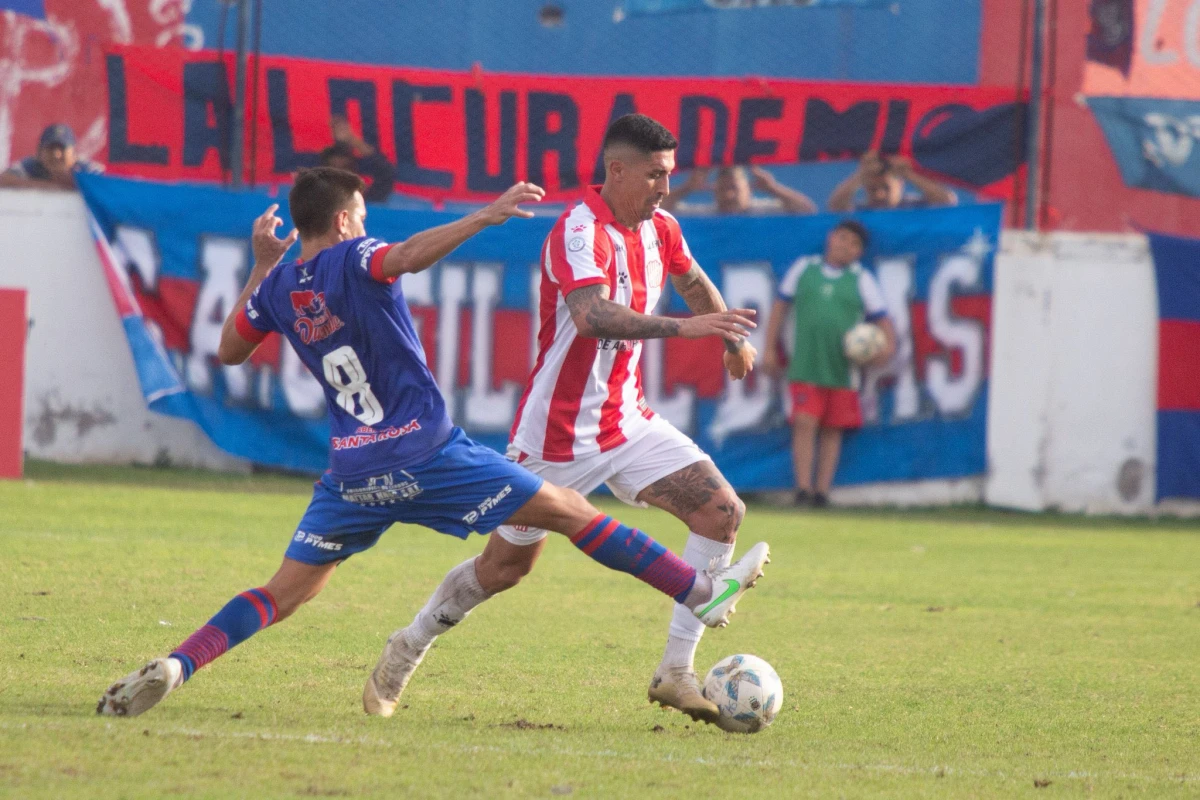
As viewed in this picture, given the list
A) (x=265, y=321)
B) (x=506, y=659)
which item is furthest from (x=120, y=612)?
(x=265, y=321)

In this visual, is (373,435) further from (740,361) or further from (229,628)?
(740,361)

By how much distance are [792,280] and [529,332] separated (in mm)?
2304

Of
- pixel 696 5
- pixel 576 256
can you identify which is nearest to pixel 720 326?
pixel 576 256

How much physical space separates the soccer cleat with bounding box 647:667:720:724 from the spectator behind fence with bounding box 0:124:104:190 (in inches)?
381

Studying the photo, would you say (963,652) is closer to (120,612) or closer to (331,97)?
(120,612)

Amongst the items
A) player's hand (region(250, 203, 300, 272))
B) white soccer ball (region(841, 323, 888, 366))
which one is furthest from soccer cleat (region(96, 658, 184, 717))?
white soccer ball (region(841, 323, 888, 366))

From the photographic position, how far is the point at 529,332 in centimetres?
1357

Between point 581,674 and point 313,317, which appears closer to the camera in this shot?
point 313,317

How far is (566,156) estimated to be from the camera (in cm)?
1385

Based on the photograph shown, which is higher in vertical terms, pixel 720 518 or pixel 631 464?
pixel 631 464

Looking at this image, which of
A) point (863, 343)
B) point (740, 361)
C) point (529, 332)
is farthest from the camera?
point (529, 332)

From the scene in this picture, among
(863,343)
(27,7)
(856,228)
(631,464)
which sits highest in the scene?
(27,7)

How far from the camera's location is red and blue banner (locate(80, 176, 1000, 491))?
1340cm

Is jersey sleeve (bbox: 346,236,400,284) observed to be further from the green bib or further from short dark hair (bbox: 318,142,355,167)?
short dark hair (bbox: 318,142,355,167)
